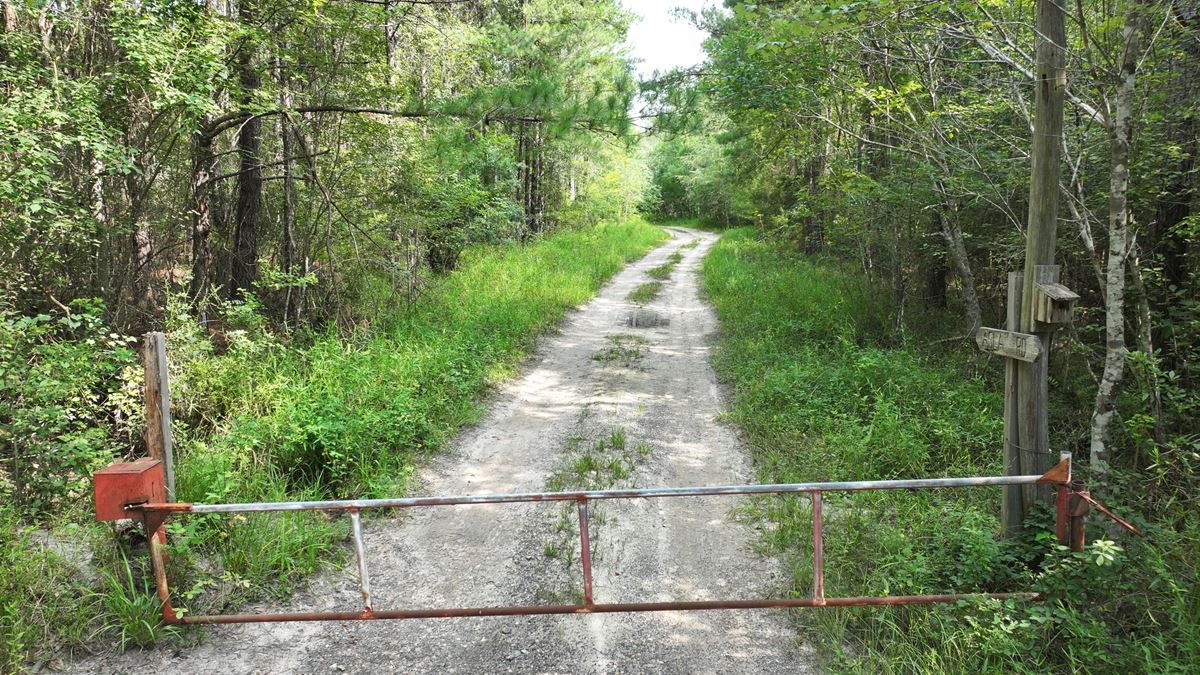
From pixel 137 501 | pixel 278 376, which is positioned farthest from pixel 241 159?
pixel 137 501

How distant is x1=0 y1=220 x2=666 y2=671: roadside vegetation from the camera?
3670 millimetres

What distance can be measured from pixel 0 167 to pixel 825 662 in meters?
6.95

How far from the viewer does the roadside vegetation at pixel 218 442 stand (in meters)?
3.67

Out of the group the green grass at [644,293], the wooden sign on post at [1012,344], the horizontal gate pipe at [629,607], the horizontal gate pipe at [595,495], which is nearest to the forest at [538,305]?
the horizontal gate pipe at [629,607]

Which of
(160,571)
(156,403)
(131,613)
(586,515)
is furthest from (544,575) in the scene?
(156,403)

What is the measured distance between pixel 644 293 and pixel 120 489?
1323 cm

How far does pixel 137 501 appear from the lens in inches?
136

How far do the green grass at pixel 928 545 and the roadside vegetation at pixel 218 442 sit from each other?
11.7ft

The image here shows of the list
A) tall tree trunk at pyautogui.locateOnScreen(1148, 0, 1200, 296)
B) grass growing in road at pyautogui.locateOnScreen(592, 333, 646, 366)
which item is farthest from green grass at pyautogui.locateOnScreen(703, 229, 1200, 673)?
tall tree trunk at pyautogui.locateOnScreen(1148, 0, 1200, 296)

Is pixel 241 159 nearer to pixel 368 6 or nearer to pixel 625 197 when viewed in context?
pixel 368 6

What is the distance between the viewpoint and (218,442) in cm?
553

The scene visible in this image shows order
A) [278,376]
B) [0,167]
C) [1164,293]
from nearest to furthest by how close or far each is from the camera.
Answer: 1. [0,167]
2. [1164,293]
3. [278,376]

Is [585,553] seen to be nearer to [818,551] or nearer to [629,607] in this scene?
[629,607]

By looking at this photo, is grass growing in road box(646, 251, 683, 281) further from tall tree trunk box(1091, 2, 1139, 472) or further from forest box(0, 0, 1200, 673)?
tall tree trunk box(1091, 2, 1139, 472)
